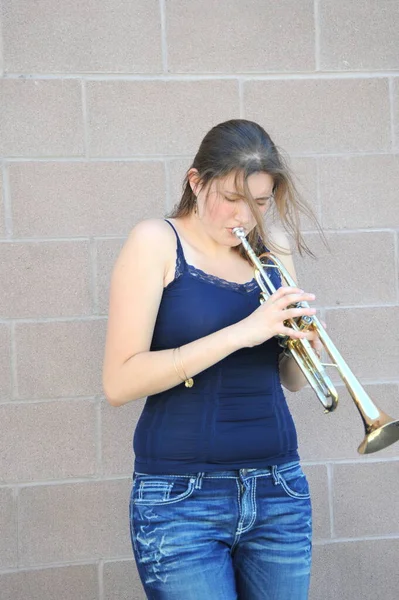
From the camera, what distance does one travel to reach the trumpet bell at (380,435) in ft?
5.78

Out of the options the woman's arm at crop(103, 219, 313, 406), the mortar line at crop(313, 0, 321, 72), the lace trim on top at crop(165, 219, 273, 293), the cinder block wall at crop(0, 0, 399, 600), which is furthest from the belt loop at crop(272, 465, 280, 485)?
the mortar line at crop(313, 0, 321, 72)

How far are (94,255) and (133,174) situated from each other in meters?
0.29

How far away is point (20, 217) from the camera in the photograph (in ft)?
8.80

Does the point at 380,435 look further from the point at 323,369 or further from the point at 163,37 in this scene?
the point at 163,37

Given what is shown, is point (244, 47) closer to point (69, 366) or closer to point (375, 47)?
point (375, 47)

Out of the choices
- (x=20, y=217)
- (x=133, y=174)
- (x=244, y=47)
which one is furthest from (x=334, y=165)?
(x=20, y=217)

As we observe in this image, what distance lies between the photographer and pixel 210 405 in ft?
5.80

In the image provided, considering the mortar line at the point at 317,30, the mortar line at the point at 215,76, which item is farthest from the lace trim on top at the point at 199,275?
the mortar line at the point at 317,30

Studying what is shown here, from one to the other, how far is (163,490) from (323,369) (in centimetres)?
44

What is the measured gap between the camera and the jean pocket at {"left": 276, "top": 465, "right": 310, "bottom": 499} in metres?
1.78

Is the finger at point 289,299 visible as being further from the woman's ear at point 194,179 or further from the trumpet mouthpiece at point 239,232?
the woman's ear at point 194,179

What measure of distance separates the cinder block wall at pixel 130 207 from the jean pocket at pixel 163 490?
1.02m

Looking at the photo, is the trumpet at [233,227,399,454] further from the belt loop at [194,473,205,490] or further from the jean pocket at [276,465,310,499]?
the belt loop at [194,473,205,490]

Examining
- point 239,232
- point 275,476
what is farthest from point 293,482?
point 239,232
